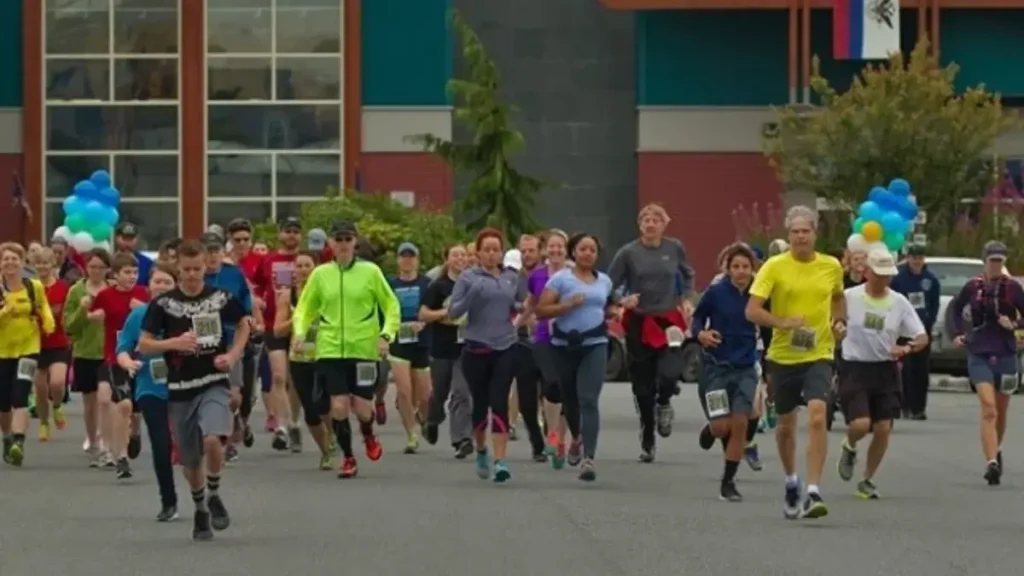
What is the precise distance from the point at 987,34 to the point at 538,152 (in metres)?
9.15

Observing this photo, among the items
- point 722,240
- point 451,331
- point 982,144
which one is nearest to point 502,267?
point 451,331

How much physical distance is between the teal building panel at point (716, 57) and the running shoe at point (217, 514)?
3750 centimetres

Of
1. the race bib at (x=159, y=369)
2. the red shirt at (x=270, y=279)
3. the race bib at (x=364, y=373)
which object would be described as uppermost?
the red shirt at (x=270, y=279)

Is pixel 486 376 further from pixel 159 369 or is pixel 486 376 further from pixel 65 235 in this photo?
pixel 65 235

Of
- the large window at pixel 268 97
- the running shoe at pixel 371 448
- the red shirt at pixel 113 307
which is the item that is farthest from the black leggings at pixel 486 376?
the large window at pixel 268 97

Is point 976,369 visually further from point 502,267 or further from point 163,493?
point 163,493

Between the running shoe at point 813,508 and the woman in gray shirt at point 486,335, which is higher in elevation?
the woman in gray shirt at point 486,335

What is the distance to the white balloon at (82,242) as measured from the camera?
25.4m

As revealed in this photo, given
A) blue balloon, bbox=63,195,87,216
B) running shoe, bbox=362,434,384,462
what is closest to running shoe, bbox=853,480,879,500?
running shoe, bbox=362,434,384,462

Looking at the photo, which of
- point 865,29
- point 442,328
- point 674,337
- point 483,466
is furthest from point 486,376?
point 865,29

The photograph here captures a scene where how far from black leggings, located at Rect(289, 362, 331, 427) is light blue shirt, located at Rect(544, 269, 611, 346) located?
68.4 inches

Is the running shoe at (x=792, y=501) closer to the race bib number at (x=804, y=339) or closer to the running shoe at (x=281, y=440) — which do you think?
the race bib number at (x=804, y=339)

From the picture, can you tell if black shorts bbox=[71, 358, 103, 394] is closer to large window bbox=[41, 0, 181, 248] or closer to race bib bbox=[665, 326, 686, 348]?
race bib bbox=[665, 326, 686, 348]

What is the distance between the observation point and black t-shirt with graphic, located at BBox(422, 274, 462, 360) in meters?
21.7
